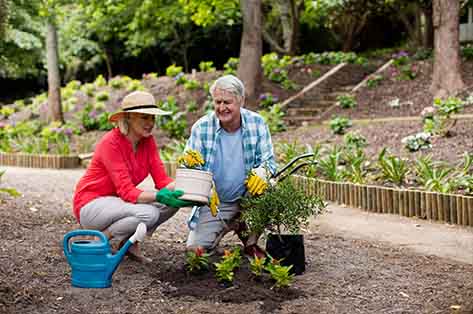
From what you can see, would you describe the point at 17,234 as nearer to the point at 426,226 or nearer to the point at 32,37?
the point at 426,226

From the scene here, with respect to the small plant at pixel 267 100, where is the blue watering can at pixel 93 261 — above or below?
below

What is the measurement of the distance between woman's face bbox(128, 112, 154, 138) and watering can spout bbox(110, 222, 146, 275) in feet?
2.06

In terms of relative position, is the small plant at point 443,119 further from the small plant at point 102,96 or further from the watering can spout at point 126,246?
the small plant at point 102,96

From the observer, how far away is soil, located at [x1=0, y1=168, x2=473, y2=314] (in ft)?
12.6

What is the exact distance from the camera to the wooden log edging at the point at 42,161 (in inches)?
465

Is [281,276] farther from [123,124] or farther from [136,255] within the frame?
[123,124]

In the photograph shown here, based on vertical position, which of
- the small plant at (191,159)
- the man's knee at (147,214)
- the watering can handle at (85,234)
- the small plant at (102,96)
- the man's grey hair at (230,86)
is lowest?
the watering can handle at (85,234)

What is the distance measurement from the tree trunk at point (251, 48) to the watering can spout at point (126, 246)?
30.3 ft

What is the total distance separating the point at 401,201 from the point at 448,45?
543cm

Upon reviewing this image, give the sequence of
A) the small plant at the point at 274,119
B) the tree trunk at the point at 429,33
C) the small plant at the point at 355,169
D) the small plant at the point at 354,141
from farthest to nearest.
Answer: the tree trunk at the point at 429,33, the small plant at the point at 274,119, the small plant at the point at 354,141, the small plant at the point at 355,169

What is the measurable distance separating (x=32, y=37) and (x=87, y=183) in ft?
38.5

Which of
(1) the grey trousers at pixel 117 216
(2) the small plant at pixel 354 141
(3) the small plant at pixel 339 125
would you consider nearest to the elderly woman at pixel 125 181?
(1) the grey trousers at pixel 117 216

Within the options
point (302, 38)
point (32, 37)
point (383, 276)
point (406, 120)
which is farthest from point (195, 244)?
point (302, 38)

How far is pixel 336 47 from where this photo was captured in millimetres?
24109
